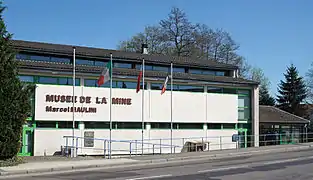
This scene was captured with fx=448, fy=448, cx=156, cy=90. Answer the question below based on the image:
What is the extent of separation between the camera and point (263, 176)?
16391 millimetres

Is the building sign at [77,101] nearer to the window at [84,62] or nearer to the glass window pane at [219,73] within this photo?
the window at [84,62]

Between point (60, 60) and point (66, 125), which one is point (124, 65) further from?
point (66, 125)

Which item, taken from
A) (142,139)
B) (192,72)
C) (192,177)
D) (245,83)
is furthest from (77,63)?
(192,177)

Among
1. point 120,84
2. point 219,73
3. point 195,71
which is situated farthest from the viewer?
point 219,73

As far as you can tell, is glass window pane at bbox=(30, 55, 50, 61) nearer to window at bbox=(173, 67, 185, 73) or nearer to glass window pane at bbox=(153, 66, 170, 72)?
glass window pane at bbox=(153, 66, 170, 72)

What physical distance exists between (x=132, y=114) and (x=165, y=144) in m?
3.58

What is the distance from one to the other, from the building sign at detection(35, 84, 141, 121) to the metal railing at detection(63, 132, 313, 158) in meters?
1.61

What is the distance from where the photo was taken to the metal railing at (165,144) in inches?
1116

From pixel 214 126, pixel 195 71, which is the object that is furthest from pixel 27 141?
pixel 195 71

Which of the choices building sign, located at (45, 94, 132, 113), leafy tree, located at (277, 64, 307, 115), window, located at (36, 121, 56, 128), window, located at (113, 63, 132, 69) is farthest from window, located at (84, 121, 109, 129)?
leafy tree, located at (277, 64, 307, 115)

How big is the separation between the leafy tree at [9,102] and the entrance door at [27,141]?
666cm

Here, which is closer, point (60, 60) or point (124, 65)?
point (60, 60)

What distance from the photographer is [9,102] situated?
2000 cm

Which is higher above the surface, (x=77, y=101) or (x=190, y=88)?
(x=190, y=88)
